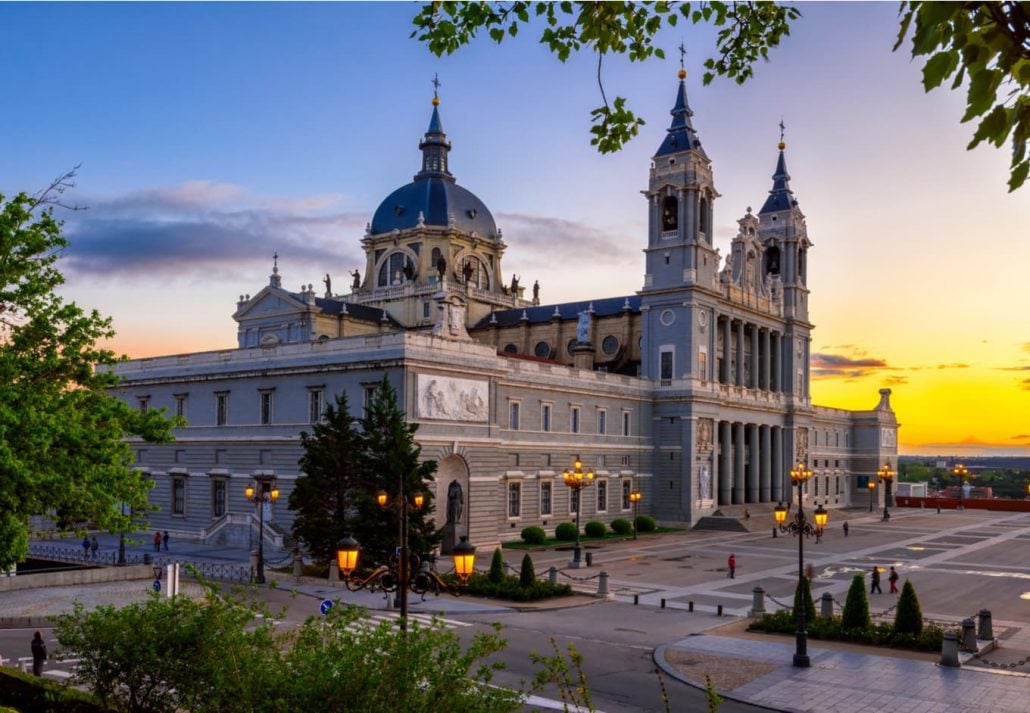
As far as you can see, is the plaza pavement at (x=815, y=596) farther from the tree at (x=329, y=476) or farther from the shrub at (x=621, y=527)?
the tree at (x=329, y=476)

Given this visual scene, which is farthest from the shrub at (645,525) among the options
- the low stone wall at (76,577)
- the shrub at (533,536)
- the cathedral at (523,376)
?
the low stone wall at (76,577)

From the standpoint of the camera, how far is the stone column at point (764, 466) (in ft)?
282

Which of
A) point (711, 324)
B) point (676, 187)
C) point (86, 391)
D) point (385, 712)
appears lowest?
point (385, 712)

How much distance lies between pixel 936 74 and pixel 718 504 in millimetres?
75334

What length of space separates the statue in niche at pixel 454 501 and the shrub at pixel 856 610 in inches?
1034

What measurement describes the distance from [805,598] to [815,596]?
32.7 ft

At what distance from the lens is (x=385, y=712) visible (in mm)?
10680

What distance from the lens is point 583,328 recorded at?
8138 cm

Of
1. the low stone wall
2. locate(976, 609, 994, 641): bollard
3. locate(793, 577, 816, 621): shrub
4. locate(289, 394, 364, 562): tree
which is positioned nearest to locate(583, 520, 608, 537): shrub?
locate(289, 394, 364, 562): tree

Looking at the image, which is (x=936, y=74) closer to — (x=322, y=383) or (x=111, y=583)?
(x=111, y=583)

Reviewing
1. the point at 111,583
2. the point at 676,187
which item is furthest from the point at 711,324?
the point at 111,583

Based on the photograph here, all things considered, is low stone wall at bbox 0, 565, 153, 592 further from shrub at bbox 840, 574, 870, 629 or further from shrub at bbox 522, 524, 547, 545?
shrub at bbox 840, 574, 870, 629

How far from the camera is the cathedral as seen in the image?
53.1 m

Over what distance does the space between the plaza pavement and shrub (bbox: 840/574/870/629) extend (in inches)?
51.2
